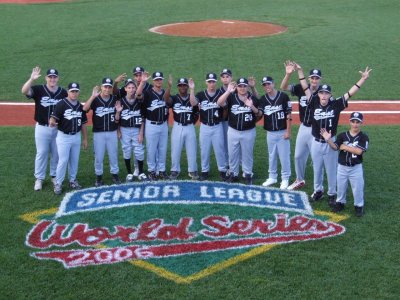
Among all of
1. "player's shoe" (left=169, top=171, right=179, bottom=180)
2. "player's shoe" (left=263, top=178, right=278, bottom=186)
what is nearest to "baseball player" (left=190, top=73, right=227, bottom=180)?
"player's shoe" (left=169, top=171, right=179, bottom=180)

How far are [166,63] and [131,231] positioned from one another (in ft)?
33.8

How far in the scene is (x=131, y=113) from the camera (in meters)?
8.77

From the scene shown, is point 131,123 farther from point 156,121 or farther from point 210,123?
point 210,123

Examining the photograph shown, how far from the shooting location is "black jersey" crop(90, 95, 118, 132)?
848 cm

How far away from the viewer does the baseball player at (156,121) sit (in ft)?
28.8

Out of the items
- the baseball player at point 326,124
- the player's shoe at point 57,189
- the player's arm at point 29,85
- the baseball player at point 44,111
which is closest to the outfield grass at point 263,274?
the player's shoe at point 57,189

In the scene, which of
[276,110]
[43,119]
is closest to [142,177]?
[43,119]

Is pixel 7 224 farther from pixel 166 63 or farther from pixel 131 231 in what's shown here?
pixel 166 63

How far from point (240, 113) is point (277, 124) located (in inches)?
21.6

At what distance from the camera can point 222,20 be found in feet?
78.4

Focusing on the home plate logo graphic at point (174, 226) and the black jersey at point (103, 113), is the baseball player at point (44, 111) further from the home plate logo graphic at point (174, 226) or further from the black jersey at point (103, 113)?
the home plate logo graphic at point (174, 226)

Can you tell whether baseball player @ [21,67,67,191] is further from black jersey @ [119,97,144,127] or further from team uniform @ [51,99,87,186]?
black jersey @ [119,97,144,127]

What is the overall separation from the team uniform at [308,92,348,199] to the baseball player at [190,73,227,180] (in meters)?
1.46

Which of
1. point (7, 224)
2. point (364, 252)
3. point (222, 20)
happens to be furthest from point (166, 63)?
point (364, 252)
